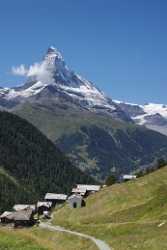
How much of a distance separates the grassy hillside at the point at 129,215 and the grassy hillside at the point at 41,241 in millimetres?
4233

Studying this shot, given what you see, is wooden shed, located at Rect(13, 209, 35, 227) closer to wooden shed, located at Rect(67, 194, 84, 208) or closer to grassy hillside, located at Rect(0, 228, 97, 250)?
wooden shed, located at Rect(67, 194, 84, 208)

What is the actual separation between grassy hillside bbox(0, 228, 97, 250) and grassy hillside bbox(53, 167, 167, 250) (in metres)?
4.23

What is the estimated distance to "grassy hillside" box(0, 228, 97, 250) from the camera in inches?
2440

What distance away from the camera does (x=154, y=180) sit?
5822 inches

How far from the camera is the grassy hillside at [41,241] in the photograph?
203 feet

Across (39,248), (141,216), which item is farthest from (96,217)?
(39,248)

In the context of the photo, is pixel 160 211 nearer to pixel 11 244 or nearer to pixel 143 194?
pixel 143 194

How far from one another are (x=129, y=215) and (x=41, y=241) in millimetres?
41914

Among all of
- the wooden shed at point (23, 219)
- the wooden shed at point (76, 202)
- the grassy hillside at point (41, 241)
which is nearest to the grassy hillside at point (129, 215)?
the wooden shed at point (76, 202)

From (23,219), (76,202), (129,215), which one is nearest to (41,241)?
(129,215)

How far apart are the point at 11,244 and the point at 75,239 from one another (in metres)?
23.8

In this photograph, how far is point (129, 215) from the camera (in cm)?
11350

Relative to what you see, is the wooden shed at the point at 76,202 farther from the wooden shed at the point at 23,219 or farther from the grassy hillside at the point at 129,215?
the wooden shed at the point at 23,219

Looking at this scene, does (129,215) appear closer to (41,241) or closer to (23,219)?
(41,241)
